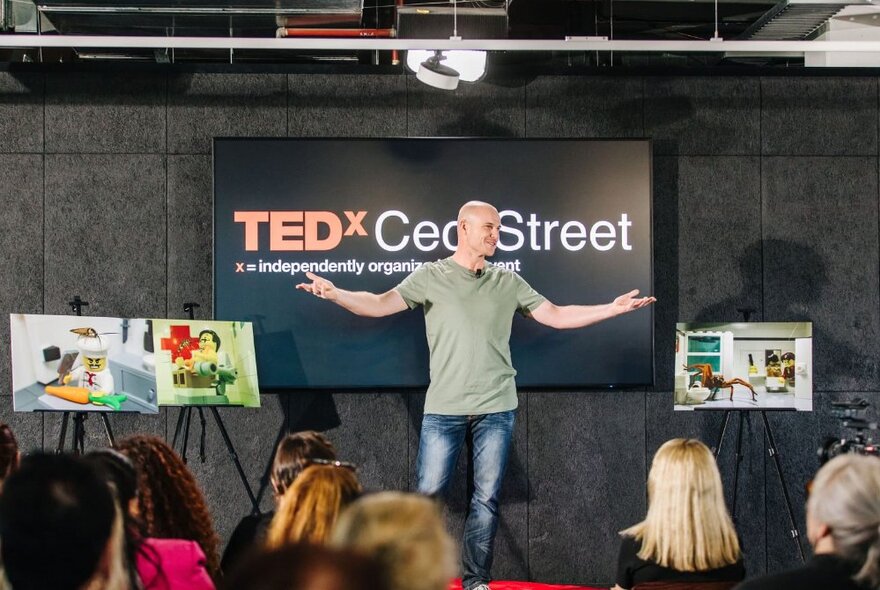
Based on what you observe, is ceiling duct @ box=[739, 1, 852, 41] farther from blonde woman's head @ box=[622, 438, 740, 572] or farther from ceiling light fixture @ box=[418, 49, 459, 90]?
blonde woman's head @ box=[622, 438, 740, 572]

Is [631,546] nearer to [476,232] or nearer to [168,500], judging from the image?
[168,500]

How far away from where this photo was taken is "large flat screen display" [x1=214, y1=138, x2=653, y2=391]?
217 inches

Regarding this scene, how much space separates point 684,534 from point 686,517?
50 mm

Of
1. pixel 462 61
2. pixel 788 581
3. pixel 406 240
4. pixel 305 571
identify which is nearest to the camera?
pixel 305 571

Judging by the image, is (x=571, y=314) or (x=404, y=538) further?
(x=571, y=314)

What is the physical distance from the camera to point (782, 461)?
573cm

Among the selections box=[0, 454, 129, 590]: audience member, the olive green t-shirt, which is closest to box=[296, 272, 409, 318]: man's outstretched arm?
the olive green t-shirt

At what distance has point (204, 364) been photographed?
16.7ft

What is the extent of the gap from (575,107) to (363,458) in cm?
246

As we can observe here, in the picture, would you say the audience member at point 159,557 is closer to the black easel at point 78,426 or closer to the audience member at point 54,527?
the audience member at point 54,527

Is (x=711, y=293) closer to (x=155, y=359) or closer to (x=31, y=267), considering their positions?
(x=155, y=359)

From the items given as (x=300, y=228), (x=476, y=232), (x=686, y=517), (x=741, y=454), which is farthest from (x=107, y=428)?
(x=741, y=454)

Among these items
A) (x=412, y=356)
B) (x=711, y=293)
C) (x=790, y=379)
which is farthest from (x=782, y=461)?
(x=412, y=356)

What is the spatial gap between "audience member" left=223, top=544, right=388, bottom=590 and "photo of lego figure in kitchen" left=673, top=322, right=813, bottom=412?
14.8 ft
